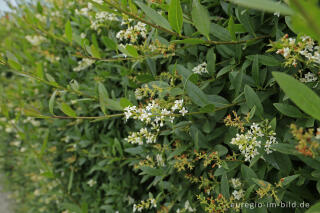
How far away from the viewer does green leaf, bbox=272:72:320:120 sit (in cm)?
56

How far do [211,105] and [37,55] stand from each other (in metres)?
2.34

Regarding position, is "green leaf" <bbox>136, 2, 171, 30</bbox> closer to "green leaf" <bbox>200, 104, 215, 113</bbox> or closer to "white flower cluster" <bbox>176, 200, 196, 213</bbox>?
"green leaf" <bbox>200, 104, 215, 113</bbox>

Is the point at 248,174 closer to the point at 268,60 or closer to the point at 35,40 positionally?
the point at 268,60

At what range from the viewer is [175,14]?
880 millimetres

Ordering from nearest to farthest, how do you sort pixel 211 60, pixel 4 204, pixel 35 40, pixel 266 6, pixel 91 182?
pixel 266 6
pixel 211 60
pixel 91 182
pixel 35 40
pixel 4 204

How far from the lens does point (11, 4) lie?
258 cm

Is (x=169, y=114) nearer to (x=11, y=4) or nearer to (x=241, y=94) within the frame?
(x=241, y=94)

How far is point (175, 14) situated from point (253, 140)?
0.51 m

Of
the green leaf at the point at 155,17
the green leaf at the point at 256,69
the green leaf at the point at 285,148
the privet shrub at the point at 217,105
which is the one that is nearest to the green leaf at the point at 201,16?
the privet shrub at the point at 217,105

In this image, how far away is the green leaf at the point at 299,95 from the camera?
0.56 meters

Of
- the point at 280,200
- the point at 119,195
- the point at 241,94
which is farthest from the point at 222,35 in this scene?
the point at 119,195

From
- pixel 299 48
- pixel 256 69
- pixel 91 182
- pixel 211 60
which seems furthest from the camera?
pixel 91 182

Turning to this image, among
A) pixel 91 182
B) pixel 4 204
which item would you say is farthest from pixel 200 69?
pixel 4 204

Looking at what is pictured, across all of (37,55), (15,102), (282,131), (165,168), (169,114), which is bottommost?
(165,168)
